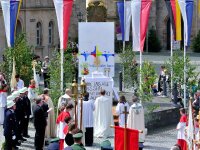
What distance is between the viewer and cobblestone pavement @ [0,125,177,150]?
2478 centimetres

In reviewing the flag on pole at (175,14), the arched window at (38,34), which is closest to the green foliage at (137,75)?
the flag on pole at (175,14)

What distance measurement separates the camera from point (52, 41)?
5544 centimetres

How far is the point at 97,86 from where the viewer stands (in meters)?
Result: 28.2

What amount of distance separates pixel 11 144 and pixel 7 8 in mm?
8575

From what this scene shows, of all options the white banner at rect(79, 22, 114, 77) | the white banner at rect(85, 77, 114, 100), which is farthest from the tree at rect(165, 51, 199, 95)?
the white banner at rect(85, 77, 114, 100)

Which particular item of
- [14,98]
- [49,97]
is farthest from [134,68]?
[14,98]

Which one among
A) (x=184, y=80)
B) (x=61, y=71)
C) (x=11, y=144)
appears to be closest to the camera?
(x=11, y=144)

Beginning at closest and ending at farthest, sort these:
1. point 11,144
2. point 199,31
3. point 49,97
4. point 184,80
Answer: point 11,144, point 49,97, point 184,80, point 199,31

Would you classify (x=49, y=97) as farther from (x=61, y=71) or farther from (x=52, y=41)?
(x=52, y=41)

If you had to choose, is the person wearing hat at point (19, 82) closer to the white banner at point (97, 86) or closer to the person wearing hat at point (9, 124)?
the white banner at point (97, 86)

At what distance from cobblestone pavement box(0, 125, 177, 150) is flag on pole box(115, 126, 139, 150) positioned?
23.4 feet

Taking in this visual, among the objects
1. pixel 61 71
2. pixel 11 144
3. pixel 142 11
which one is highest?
pixel 142 11

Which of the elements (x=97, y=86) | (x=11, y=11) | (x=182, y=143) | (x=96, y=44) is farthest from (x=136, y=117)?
(x=96, y=44)

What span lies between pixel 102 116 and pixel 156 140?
6.22 ft
